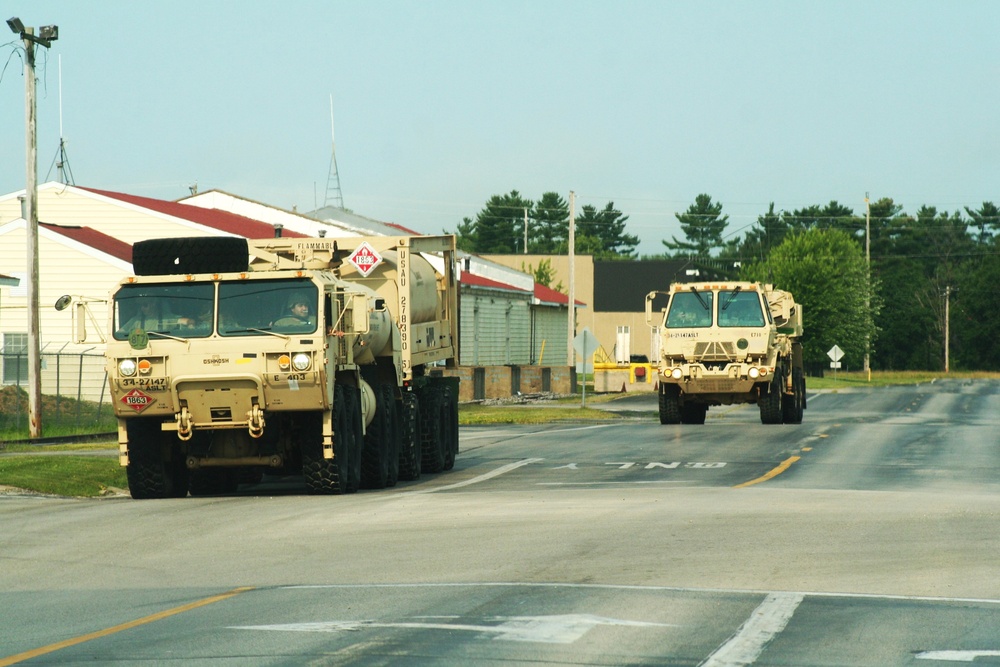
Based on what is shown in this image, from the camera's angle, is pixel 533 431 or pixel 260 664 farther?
pixel 533 431

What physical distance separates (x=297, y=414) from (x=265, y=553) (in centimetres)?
557

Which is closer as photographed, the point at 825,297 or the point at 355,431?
the point at 355,431

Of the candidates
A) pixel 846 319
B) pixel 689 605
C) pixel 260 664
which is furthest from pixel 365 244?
pixel 846 319

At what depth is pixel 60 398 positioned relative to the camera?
119 feet

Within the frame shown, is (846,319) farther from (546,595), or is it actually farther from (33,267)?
(546,595)

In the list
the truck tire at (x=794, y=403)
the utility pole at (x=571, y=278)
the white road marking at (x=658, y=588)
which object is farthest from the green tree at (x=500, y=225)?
the white road marking at (x=658, y=588)

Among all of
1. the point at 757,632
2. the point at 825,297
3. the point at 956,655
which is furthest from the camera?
the point at 825,297

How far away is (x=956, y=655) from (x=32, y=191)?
27.2m

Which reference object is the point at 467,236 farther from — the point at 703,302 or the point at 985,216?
the point at 703,302

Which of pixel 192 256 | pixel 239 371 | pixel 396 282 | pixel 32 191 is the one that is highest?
pixel 32 191

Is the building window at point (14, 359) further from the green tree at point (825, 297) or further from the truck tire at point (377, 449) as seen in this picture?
the green tree at point (825, 297)

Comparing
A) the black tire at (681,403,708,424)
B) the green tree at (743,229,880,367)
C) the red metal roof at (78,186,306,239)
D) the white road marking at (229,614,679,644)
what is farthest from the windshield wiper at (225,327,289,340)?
the green tree at (743,229,880,367)

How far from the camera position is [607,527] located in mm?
13938

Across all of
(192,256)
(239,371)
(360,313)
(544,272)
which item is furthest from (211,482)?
(544,272)
